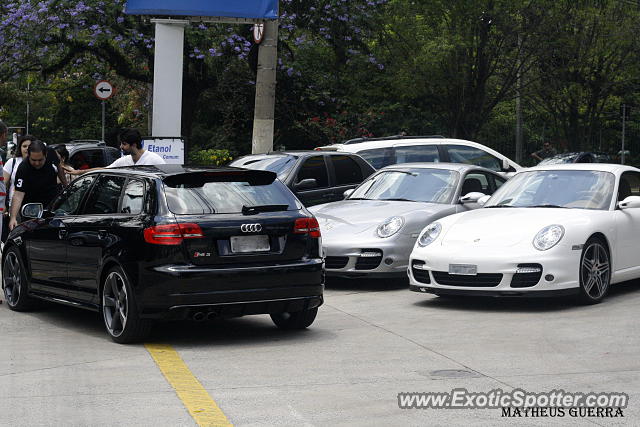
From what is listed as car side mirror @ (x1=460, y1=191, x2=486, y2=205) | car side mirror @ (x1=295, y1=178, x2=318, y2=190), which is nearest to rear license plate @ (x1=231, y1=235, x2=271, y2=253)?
car side mirror @ (x1=460, y1=191, x2=486, y2=205)

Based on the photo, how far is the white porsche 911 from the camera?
34.1 feet

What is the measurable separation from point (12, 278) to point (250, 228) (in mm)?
3523

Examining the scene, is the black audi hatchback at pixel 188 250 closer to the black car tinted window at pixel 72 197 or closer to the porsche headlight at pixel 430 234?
the black car tinted window at pixel 72 197

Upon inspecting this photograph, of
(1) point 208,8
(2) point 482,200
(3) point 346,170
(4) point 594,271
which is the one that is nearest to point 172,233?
(4) point 594,271

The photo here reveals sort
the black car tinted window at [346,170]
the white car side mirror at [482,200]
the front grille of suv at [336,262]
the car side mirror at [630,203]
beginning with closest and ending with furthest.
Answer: the car side mirror at [630,203], the white car side mirror at [482,200], the front grille of suv at [336,262], the black car tinted window at [346,170]

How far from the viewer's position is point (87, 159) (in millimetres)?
26047

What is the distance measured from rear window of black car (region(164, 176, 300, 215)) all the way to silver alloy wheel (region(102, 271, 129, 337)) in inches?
31.8

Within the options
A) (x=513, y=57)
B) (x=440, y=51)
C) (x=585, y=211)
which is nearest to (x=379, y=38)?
(x=440, y=51)

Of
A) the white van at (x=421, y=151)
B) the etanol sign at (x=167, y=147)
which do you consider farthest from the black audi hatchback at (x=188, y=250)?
the white van at (x=421, y=151)

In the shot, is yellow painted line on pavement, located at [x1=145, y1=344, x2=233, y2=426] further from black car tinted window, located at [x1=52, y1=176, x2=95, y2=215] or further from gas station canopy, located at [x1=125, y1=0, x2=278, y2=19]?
gas station canopy, located at [x1=125, y1=0, x2=278, y2=19]

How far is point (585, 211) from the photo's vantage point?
36.6 ft

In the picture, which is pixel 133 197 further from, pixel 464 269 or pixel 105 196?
pixel 464 269

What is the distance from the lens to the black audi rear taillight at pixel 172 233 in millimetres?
8422

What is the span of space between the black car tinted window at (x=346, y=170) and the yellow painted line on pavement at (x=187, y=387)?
7437 millimetres
